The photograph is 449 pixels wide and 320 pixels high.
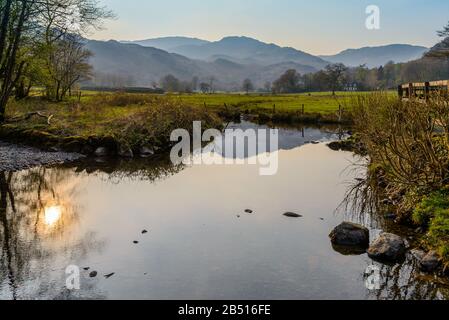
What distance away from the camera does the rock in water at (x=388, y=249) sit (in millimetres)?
12844

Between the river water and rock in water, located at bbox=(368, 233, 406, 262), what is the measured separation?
0.37 m

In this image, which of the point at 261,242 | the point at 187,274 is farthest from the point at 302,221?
the point at 187,274

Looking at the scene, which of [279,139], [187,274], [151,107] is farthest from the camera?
[279,139]

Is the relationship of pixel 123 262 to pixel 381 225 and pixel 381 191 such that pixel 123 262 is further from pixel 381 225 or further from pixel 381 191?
pixel 381 191

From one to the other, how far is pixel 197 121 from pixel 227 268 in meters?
32.9

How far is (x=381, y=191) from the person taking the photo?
20.8m

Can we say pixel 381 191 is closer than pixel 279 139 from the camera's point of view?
Yes

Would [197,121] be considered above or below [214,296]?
above

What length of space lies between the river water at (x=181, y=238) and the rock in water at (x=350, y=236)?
1.50 ft

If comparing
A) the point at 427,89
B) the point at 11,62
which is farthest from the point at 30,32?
the point at 427,89

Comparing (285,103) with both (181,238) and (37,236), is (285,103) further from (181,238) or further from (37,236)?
(37,236)
